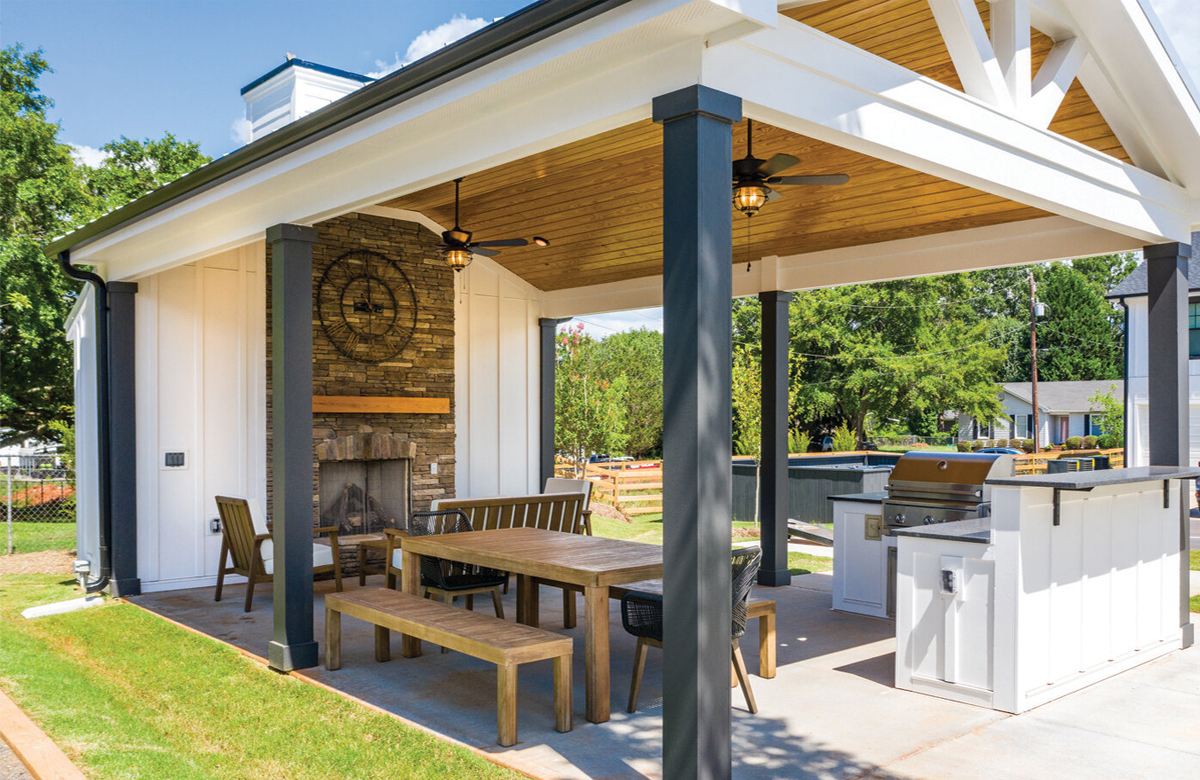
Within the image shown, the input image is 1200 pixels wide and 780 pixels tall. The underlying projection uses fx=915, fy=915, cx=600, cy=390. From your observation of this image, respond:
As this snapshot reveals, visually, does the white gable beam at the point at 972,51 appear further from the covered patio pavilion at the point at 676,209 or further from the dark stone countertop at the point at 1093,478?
the dark stone countertop at the point at 1093,478

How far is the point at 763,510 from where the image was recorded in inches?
350

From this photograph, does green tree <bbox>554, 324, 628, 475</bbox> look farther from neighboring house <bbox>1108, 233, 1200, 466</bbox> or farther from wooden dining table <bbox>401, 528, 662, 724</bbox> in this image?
wooden dining table <bbox>401, 528, 662, 724</bbox>

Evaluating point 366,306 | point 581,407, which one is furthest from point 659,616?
point 581,407

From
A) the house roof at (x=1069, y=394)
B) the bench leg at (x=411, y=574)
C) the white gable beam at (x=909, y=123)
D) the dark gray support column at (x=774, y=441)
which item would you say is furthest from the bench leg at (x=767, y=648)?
the house roof at (x=1069, y=394)

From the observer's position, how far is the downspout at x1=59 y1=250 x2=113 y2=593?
802 cm

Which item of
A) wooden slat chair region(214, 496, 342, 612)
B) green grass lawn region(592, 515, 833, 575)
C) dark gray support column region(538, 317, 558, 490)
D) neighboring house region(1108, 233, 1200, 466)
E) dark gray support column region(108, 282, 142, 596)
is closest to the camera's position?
wooden slat chair region(214, 496, 342, 612)

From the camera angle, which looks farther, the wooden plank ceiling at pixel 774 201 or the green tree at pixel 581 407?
the green tree at pixel 581 407

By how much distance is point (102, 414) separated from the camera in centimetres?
808

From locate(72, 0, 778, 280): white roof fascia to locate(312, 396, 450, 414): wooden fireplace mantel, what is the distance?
2405 millimetres

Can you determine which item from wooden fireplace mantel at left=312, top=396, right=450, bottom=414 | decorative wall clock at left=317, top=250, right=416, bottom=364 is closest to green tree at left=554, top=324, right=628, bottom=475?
wooden fireplace mantel at left=312, top=396, right=450, bottom=414

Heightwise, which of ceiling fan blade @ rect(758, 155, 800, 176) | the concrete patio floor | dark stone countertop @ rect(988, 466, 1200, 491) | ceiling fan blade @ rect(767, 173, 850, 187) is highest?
ceiling fan blade @ rect(758, 155, 800, 176)

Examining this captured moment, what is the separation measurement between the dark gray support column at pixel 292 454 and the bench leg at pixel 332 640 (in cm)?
16

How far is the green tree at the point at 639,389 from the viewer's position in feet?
100.0

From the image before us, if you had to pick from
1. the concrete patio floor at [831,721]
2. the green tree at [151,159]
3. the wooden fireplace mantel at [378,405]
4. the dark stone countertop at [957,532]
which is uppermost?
the green tree at [151,159]
